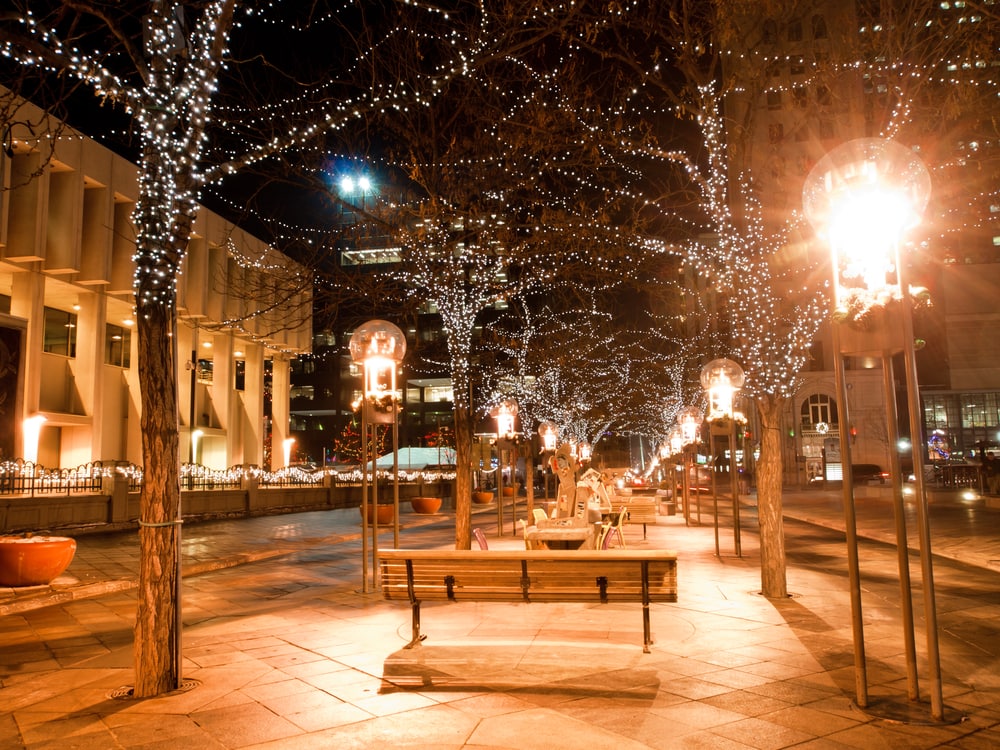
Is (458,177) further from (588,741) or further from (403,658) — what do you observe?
(588,741)

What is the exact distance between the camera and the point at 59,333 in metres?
33.8

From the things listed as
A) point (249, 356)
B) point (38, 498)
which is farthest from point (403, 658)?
point (249, 356)

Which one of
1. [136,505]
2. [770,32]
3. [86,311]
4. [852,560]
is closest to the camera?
[852,560]

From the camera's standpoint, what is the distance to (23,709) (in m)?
5.77

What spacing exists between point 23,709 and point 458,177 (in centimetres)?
1034

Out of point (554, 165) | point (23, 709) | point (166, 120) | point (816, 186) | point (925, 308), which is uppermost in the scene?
point (554, 165)

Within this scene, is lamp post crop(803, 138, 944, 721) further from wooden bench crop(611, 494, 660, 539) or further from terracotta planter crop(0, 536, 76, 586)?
wooden bench crop(611, 494, 660, 539)

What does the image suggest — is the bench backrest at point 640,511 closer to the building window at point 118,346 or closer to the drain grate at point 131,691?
the drain grate at point 131,691

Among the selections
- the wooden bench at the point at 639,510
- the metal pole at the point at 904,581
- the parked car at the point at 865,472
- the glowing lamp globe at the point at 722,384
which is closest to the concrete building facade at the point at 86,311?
the wooden bench at the point at 639,510

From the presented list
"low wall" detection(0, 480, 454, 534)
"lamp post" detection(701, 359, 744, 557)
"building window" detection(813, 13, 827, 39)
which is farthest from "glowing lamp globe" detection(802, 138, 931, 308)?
"low wall" detection(0, 480, 454, 534)


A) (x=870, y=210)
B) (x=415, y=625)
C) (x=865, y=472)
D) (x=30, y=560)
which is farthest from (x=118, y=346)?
(x=865, y=472)

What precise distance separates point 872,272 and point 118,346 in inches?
1493

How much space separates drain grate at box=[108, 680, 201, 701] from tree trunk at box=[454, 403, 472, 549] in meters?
6.34

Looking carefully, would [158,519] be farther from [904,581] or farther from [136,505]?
[136,505]
